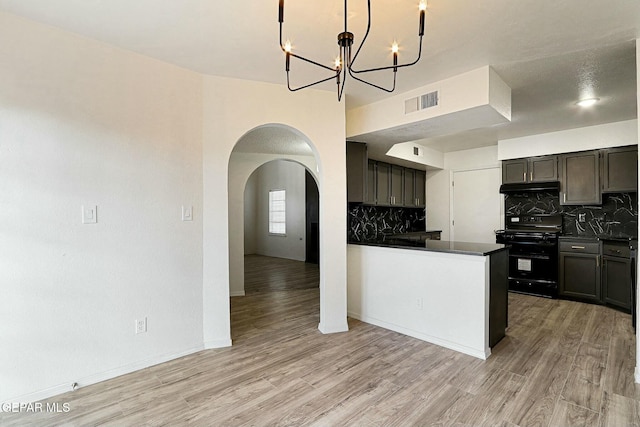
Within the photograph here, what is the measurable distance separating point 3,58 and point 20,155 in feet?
2.06

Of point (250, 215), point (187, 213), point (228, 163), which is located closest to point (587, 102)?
point (228, 163)

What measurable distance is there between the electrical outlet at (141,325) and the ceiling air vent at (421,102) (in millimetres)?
3159

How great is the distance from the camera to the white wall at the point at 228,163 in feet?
9.78

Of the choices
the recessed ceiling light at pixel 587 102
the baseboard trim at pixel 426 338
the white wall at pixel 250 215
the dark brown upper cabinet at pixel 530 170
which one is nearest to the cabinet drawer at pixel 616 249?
the dark brown upper cabinet at pixel 530 170

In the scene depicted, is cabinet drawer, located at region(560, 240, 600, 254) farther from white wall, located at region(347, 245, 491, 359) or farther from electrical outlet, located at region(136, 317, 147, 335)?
electrical outlet, located at region(136, 317, 147, 335)

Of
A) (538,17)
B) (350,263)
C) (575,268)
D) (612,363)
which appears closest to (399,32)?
(538,17)

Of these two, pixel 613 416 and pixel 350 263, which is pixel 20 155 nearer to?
pixel 350 263

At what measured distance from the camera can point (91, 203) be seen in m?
2.38

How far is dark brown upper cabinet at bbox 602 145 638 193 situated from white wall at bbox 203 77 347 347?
3.93 meters

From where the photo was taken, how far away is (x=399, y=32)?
225 cm

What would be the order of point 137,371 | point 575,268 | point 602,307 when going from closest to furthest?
point 137,371, point 602,307, point 575,268

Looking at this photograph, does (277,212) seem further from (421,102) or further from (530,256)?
(421,102)

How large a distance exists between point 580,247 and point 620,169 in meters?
1.19

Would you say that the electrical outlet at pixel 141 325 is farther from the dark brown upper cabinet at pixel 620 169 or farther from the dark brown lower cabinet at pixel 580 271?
the dark brown upper cabinet at pixel 620 169
